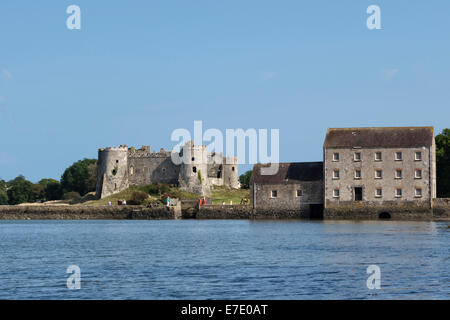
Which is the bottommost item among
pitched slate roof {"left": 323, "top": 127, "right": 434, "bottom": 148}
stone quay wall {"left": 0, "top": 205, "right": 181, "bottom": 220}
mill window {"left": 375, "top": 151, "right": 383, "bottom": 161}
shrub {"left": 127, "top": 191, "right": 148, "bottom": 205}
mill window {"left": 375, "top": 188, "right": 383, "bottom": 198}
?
stone quay wall {"left": 0, "top": 205, "right": 181, "bottom": 220}

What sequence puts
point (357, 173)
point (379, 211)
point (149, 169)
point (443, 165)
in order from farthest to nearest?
1. point (149, 169)
2. point (443, 165)
3. point (357, 173)
4. point (379, 211)

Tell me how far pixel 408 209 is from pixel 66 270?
47140 mm

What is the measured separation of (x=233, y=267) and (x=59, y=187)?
9490 centimetres

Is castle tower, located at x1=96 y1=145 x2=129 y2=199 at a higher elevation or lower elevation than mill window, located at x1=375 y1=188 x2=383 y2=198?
higher

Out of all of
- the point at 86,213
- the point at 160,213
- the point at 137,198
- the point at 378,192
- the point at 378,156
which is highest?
the point at 378,156

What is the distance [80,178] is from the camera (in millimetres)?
116562

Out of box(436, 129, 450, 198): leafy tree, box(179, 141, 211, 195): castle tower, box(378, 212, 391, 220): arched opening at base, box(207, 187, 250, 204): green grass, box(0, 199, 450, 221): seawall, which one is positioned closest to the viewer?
box(0, 199, 450, 221): seawall

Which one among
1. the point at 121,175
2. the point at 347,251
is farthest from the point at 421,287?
the point at 121,175

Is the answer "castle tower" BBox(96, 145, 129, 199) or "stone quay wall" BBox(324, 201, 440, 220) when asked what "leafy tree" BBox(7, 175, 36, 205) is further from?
"stone quay wall" BBox(324, 201, 440, 220)

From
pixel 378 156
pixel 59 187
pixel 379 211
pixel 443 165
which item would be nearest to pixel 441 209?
pixel 379 211

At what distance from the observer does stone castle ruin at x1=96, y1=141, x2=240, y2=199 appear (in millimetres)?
96062

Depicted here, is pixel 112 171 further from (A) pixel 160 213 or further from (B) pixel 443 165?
(B) pixel 443 165

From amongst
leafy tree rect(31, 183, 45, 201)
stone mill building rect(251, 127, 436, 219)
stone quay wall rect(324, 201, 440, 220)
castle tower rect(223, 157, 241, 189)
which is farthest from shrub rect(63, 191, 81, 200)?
stone quay wall rect(324, 201, 440, 220)
